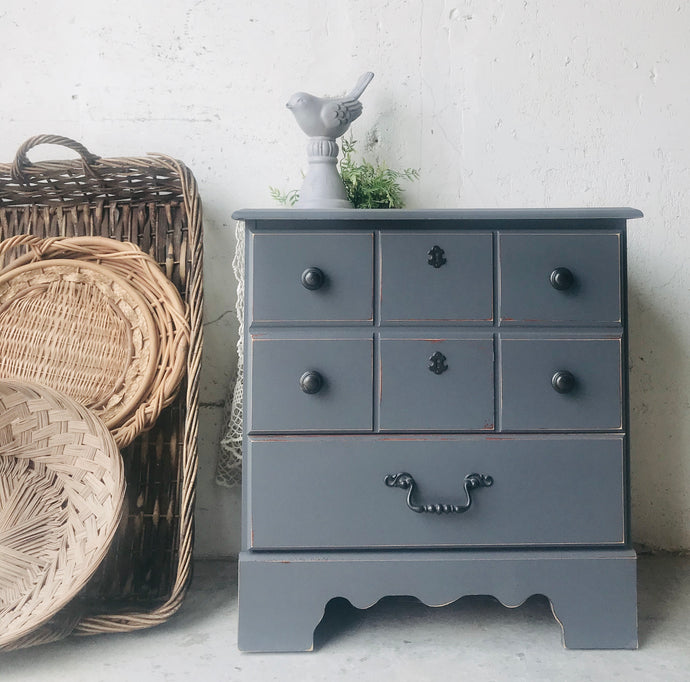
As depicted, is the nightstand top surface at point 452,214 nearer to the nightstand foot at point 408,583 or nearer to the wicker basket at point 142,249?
the wicker basket at point 142,249

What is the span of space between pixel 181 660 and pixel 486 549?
0.65 metres

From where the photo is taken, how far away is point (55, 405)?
1.53 meters

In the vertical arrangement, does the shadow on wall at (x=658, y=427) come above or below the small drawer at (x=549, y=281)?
below

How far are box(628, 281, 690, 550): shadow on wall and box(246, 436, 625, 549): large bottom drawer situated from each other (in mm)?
638

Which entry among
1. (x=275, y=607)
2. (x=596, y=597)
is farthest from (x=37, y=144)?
(x=596, y=597)

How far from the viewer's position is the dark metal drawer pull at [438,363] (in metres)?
1.31

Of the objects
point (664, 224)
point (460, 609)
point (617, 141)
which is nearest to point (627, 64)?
point (617, 141)

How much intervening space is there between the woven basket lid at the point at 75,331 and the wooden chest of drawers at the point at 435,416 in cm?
52

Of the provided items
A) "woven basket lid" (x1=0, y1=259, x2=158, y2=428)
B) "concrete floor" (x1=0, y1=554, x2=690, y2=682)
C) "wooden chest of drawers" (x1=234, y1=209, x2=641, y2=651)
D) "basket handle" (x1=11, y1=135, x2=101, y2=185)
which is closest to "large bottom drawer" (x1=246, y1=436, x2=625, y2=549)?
"wooden chest of drawers" (x1=234, y1=209, x2=641, y2=651)

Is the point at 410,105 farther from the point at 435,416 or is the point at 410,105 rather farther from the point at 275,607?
the point at 275,607

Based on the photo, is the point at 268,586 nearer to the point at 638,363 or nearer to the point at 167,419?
the point at 167,419

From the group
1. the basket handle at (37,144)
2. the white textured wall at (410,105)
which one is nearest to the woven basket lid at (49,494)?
the white textured wall at (410,105)

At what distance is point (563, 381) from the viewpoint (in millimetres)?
1295

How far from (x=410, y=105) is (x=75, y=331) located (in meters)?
1.10
